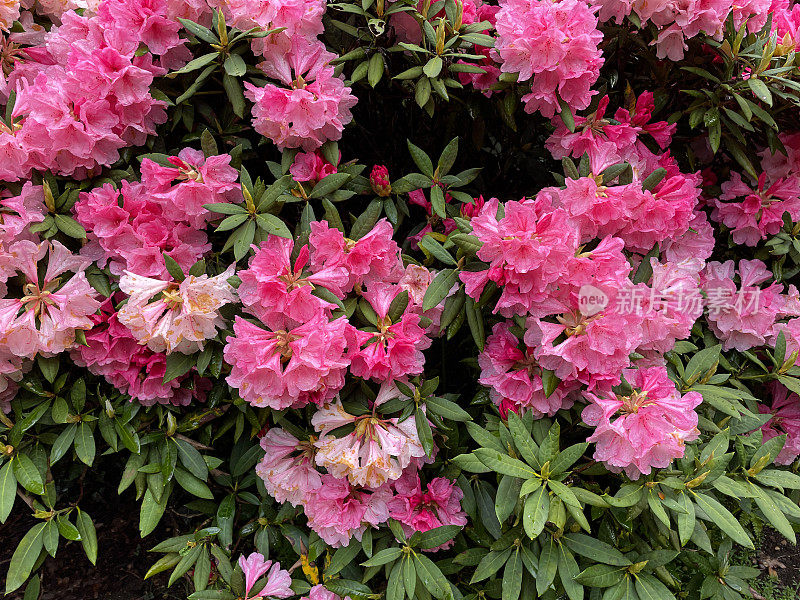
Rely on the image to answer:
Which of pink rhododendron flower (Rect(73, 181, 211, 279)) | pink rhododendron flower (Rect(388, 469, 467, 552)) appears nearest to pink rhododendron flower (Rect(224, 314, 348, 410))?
pink rhododendron flower (Rect(73, 181, 211, 279))

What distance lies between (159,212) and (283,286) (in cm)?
50

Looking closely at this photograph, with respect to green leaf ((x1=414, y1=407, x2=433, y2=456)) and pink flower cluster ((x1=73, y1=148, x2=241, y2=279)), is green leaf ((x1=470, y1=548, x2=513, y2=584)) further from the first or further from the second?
pink flower cluster ((x1=73, y1=148, x2=241, y2=279))

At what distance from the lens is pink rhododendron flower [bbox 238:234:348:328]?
1.51 m

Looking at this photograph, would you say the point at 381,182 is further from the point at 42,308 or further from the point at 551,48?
the point at 42,308

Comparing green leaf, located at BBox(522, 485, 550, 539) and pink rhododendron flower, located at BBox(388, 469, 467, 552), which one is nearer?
green leaf, located at BBox(522, 485, 550, 539)

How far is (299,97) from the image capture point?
166 cm

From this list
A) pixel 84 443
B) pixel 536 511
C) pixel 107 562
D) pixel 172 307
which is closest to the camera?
pixel 536 511

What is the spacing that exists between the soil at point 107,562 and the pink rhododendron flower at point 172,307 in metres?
1.17

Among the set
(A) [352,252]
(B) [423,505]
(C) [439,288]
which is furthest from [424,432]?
(A) [352,252]

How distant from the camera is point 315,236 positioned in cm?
165

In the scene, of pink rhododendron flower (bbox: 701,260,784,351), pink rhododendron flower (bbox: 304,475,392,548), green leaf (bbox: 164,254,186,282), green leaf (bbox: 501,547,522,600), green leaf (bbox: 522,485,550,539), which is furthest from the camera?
pink rhododendron flower (bbox: 701,260,784,351)

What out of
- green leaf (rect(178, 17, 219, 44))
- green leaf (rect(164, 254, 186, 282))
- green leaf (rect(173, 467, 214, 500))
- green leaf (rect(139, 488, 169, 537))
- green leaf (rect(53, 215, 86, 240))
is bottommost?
green leaf (rect(139, 488, 169, 537))

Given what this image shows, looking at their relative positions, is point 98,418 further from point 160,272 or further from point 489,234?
point 489,234

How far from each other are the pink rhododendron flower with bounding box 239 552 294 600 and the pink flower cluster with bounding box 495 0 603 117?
1455 millimetres
